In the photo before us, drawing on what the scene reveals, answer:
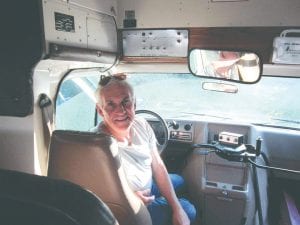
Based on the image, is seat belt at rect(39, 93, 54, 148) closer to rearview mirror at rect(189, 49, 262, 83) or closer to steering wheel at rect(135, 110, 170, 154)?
steering wheel at rect(135, 110, 170, 154)

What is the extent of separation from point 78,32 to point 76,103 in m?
0.99

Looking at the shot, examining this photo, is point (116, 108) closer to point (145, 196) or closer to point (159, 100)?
point (145, 196)

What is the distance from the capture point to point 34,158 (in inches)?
84.0

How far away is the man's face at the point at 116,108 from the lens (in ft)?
7.53

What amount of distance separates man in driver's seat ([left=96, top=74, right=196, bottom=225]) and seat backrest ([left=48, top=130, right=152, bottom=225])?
0.46 metres

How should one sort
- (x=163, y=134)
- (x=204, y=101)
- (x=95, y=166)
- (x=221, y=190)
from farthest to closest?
1. (x=204, y=101)
2. (x=163, y=134)
3. (x=221, y=190)
4. (x=95, y=166)

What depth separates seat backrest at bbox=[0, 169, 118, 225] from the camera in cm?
94

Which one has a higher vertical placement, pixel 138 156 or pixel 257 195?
pixel 138 156

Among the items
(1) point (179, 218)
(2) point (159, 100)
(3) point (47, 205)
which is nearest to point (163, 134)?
(2) point (159, 100)

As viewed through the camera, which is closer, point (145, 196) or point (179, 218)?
point (145, 196)

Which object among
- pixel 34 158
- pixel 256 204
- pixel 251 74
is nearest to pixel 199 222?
pixel 256 204

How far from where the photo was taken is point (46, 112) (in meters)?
2.21

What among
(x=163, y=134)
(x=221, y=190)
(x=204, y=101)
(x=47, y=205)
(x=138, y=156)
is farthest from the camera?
(x=204, y=101)


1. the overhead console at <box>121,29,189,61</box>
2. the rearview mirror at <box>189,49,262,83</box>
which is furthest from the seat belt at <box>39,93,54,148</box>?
the rearview mirror at <box>189,49,262,83</box>
